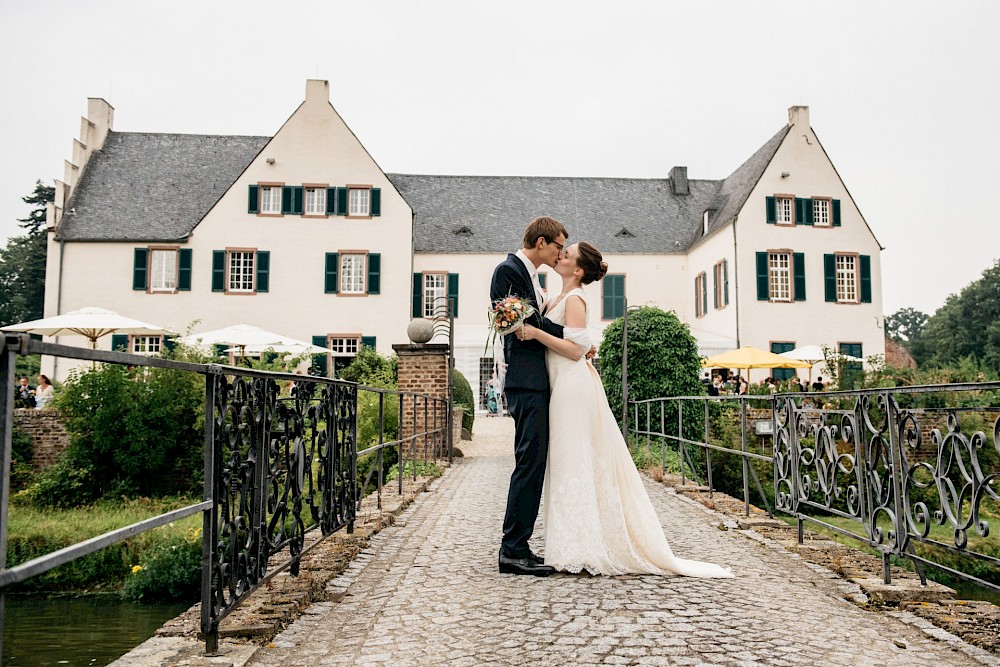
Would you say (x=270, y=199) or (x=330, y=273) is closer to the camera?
(x=330, y=273)

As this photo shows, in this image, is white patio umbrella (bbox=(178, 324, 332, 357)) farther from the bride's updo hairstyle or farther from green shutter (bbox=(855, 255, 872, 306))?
green shutter (bbox=(855, 255, 872, 306))

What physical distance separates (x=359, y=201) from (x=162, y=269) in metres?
7.29

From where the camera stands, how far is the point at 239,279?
94.4 feet

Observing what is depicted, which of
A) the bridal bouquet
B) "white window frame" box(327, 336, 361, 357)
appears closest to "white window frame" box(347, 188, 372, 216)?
"white window frame" box(327, 336, 361, 357)

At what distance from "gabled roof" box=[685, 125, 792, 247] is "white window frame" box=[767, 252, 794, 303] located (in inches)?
86.2

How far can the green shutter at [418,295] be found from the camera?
99.6 feet

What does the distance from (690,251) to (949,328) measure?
33.1 metres


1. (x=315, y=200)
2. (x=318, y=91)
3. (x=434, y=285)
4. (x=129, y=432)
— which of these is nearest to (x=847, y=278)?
(x=434, y=285)

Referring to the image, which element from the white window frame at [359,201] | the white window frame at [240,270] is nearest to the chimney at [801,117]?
the white window frame at [359,201]

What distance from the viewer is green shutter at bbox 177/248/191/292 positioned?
28297 millimetres

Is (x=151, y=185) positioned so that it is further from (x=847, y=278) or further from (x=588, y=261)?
(x=588, y=261)

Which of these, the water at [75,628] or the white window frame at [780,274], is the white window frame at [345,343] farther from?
the water at [75,628]

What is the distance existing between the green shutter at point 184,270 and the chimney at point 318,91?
6955 millimetres

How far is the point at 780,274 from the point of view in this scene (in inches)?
1159
